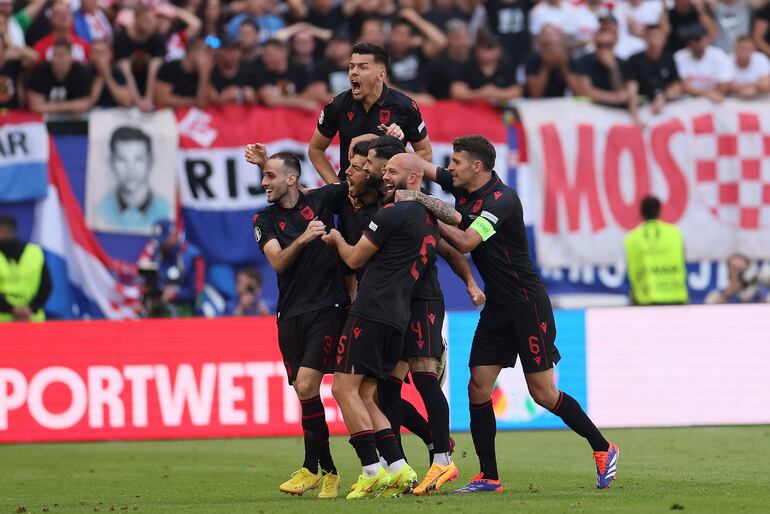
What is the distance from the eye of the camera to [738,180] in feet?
61.2

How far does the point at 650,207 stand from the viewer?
16.7 meters

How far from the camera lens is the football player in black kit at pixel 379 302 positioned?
31.1ft

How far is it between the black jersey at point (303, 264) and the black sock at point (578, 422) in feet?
5.35

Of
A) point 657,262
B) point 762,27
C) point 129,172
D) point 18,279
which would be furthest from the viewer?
point 762,27

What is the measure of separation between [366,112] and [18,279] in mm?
7792

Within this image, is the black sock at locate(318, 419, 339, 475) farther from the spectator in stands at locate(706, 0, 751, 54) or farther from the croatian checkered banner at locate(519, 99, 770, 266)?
the spectator in stands at locate(706, 0, 751, 54)

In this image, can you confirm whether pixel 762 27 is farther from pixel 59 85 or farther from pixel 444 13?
pixel 59 85

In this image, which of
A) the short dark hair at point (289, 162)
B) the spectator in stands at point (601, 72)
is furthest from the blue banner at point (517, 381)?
the short dark hair at point (289, 162)

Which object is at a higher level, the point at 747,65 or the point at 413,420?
the point at 747,65

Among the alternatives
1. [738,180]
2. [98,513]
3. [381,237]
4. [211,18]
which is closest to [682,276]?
[738,180]

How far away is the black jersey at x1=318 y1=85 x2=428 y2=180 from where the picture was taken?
10516 millimetres

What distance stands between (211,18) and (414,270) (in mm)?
10590

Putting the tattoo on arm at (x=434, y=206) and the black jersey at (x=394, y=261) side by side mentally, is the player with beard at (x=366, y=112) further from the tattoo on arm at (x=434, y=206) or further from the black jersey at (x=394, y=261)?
the black jersey at (x=394, y=261)

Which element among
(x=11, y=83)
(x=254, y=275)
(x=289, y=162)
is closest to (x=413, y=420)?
(x=289, y=162)
